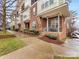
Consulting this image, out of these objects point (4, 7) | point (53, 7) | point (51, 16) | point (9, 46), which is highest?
point (4, 7)

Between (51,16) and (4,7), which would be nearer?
(4,7)

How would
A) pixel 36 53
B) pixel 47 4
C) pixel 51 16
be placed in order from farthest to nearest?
pixel 47 4
pixel 51 16
pixel 36 53

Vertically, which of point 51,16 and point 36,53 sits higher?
point 51,16

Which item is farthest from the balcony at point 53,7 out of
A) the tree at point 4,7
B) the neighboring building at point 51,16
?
the tree at point 4,7

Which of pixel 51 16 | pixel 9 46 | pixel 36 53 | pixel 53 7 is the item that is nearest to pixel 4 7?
pixel 53 7

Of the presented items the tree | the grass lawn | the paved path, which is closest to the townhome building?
the tree

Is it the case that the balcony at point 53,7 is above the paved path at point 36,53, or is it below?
above

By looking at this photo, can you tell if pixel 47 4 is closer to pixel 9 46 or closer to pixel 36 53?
pixel 9 46

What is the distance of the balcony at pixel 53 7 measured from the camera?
2267 centimetres

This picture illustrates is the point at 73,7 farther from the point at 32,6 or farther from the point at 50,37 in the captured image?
the point at 50,37

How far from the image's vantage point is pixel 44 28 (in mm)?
30234

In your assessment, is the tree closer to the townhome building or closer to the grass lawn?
the townhome building

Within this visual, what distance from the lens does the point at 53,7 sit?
24.6 m

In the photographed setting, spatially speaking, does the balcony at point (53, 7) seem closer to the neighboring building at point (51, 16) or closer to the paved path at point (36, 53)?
the neighboring building at point (51, 16)
